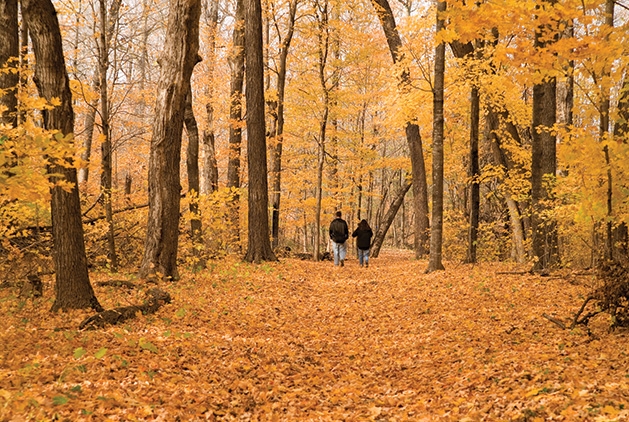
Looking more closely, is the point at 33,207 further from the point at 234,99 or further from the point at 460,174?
the point at 460,174

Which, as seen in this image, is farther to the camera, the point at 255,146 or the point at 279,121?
the point at 279,121

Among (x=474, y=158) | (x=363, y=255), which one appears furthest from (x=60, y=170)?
(x=363, y=255)

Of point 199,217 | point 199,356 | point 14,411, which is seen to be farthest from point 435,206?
point 14,411

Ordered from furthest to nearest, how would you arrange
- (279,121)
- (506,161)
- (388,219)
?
1. (388,219)
2. (279,121)
3. (506,161)

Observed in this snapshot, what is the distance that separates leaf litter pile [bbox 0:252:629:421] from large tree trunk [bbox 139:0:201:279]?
0.96 metres

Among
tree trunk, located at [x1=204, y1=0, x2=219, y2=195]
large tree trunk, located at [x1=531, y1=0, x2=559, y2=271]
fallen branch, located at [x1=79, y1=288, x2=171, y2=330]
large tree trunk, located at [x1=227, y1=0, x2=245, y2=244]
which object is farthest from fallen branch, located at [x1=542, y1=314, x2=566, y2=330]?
tree trunk, located at [x1=204, y1=0, x2=219, y2=195]

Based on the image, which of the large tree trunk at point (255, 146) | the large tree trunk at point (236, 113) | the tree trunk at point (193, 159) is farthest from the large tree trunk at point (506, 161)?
the tree trunk at point (193, 159)

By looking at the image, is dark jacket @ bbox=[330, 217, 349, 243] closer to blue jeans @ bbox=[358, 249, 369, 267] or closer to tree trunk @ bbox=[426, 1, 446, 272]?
blue jeans @ bbox=[358, 249, 369, 267]

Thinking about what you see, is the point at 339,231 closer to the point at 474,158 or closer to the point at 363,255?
the point at 363,255

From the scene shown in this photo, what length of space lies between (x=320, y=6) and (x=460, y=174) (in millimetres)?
9951

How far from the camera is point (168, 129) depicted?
983 centimetres

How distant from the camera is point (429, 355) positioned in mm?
6242

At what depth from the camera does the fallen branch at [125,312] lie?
6160 millimetres

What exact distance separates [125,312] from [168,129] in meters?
4.37
